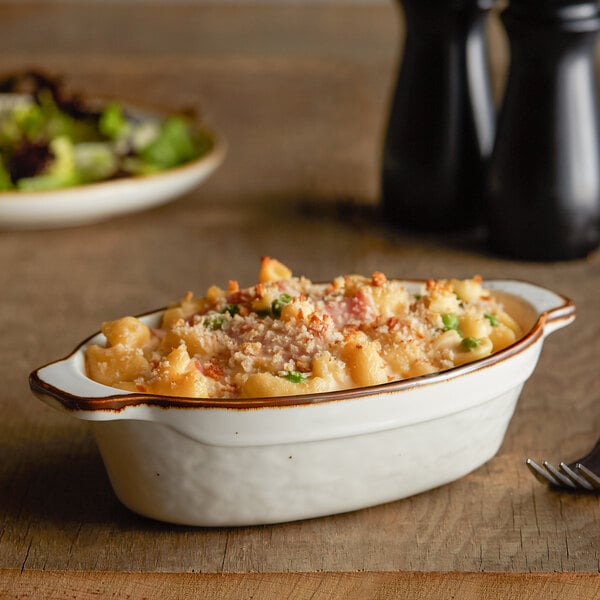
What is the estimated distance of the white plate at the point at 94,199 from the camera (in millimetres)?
2096

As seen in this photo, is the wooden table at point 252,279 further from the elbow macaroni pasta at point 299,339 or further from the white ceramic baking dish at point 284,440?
the elbow macaroni pasta at point 299,339

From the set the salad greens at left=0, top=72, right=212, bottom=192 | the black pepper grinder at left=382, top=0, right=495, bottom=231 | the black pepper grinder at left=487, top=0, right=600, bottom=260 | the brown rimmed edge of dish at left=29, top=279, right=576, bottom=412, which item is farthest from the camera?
the salad greens at left=0, top=72, right=212, bottom=192

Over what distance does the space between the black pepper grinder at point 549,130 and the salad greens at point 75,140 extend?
78 centimetres

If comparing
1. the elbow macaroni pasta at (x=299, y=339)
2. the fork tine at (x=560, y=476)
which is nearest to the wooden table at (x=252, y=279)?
the fork tine at (x=560, y=476)

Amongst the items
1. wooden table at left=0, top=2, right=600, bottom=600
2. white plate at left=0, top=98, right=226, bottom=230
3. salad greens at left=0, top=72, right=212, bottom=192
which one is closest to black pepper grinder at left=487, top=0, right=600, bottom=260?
wooden table at left=0, top=2, right=600, bottom=600

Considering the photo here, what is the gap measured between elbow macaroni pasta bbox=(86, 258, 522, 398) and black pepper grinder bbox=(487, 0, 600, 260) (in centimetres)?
74

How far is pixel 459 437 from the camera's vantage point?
110 centimetres

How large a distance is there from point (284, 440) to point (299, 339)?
0.11 m

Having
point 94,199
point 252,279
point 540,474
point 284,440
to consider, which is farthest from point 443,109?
point 284,440

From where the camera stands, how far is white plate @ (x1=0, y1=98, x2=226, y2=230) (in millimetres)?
2096

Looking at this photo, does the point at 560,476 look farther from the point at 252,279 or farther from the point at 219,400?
the point at 252,279

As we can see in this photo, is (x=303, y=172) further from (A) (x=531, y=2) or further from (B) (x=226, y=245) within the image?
(A) (x=531, y=2)

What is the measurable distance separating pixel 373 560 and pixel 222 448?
0.19 m

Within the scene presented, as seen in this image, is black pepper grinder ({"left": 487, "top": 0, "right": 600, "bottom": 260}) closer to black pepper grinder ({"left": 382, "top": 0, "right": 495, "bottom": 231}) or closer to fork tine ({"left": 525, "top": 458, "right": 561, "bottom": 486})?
black pepper grinder ({"left": 382, "top": 0, "right": 495, "bottom": 231})
